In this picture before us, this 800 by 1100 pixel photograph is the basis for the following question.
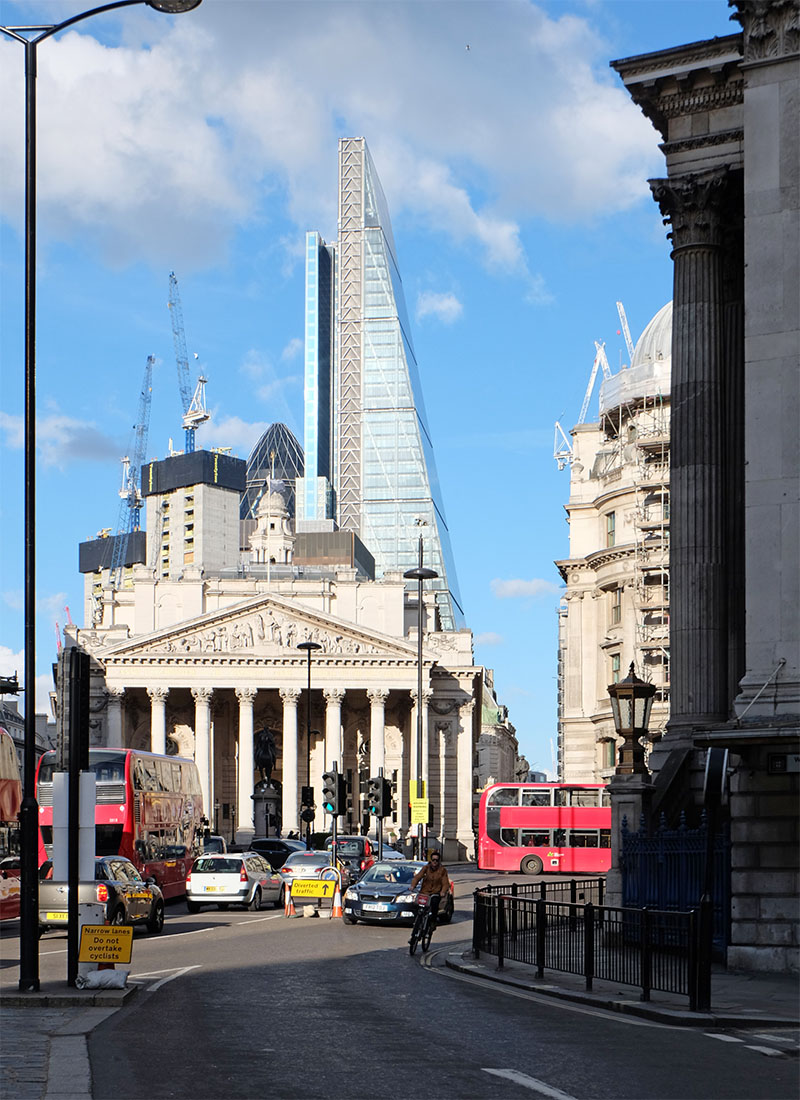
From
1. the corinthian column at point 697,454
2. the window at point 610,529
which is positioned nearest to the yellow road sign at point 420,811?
the corinthian column at point 697,454

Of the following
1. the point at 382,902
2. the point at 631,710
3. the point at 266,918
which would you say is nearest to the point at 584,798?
the point at 266,918

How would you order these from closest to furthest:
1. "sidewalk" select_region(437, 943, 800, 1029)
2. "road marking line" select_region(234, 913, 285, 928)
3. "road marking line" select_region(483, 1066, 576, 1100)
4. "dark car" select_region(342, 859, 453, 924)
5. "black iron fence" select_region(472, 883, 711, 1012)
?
"road marking line" select_region(483, 1066, 576, 1100) → "sidewalk" select_region(437, 943, 800, 1029) → "black iron fence" select_region(472, 883, 711, 1012) → "dark car" select_region(342, 859, 453, 924) → "road marking line" select_region(234, 913, 285, 928)

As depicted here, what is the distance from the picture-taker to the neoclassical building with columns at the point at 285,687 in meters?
114

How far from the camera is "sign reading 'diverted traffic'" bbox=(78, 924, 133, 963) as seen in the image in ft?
61.3

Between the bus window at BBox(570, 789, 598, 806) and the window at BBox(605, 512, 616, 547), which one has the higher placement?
the window at BBox(605, 512, 616, 547)

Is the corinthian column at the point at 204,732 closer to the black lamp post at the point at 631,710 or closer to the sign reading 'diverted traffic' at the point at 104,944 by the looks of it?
the black lamp post at the point at 631,710

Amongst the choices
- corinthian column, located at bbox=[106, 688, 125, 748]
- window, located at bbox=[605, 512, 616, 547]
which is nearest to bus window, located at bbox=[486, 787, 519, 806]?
window, located at bbox=[605, 512, 616, 547]

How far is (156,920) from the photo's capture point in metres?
33.1

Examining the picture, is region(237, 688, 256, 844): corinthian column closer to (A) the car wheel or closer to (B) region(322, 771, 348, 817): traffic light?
(B) region(322, 771, 348, 817): traffic light

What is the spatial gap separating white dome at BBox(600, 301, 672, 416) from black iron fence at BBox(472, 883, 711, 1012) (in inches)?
2326

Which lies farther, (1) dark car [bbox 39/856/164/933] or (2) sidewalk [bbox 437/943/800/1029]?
(1) dark car [bbox 39/856/164/933]

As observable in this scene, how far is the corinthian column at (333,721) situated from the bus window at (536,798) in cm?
4513

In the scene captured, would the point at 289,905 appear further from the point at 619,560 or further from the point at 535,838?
the point at 619,560

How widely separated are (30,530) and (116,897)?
1267cm
